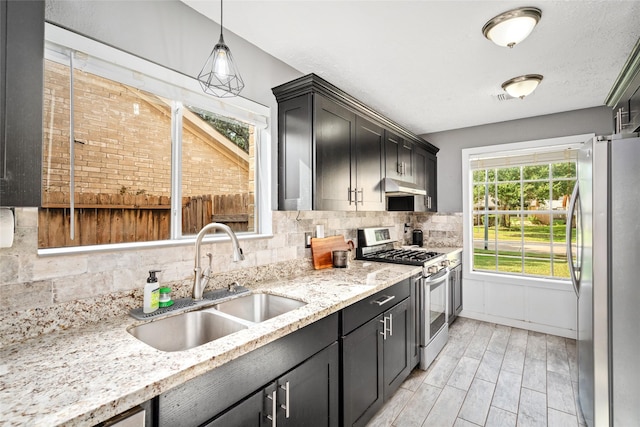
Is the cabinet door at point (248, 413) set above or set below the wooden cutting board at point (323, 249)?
below

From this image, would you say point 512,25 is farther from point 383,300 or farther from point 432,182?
point 432,182

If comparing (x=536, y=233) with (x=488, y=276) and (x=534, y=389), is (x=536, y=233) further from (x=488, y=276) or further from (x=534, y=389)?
(x=534, y=389)

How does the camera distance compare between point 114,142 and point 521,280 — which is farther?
point 521,280

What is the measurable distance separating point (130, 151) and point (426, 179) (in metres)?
3.27

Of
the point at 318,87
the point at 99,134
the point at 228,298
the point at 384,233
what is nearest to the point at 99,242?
the point at 99,134

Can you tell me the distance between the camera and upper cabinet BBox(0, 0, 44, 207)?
2.64ft

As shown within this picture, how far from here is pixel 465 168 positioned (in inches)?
156

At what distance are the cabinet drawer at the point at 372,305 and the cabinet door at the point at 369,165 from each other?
716 millimetres

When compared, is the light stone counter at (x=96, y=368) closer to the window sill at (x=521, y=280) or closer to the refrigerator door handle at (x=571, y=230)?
the refrigerator door handle at (x=571, y=230)

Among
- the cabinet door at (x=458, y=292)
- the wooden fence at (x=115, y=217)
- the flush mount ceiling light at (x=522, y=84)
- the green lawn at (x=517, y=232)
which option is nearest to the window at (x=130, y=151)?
the wooden fence at (x=115, y=217)

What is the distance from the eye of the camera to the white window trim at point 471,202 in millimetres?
3365

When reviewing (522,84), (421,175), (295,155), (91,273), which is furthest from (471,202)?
(91,273)

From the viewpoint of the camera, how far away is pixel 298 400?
4.42 ft

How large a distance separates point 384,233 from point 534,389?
1899mm
